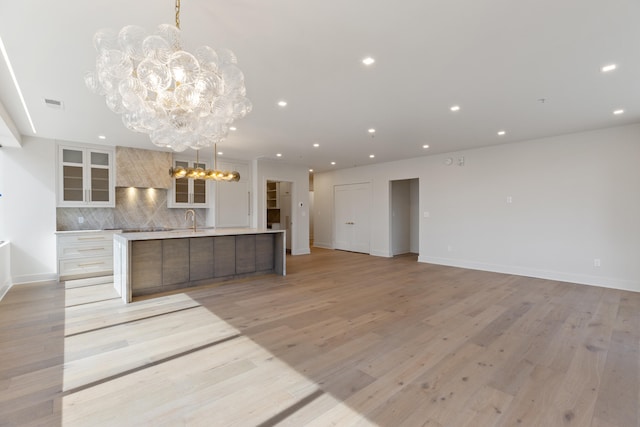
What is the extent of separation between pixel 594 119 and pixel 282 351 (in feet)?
18.0

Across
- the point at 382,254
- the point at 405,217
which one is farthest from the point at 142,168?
the point at 405,217

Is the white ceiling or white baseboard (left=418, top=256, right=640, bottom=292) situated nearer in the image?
the white ceiling

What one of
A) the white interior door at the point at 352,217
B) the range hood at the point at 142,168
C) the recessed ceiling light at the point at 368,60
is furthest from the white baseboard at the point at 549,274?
the range hood at the point at 142,168

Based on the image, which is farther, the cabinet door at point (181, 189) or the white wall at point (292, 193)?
the white wall at point (292, 193)

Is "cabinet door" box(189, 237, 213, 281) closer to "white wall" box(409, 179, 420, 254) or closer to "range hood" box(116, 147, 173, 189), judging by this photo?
"range hood" box(116, 147, 173, 189)

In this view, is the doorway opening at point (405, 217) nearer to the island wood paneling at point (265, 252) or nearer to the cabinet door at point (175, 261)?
the island wood paneling at point (265, 252)

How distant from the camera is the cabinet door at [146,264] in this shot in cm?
423

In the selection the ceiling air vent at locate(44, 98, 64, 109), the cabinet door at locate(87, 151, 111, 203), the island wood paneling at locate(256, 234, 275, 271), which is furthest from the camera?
the cabinet door at locate(87, 151, 111, 203)

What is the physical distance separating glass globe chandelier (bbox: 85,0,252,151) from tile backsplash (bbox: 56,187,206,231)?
4.71 m

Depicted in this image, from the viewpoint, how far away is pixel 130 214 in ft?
20.7

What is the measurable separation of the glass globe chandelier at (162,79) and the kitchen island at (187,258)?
7.94ft

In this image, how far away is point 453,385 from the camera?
2129 mm

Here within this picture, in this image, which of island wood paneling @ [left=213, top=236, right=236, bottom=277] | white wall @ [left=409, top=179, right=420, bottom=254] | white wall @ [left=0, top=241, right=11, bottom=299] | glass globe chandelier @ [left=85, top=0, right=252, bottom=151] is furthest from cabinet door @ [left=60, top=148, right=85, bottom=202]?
white wall @ [left=409, top=179, right=420, bottom=254]

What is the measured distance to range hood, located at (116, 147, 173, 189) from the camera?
589 cm
